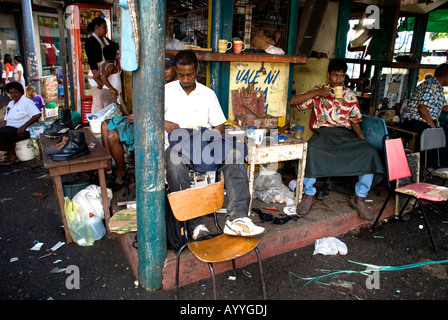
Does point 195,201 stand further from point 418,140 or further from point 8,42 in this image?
point 8,42

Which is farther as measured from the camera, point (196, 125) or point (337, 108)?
point (337, 108)

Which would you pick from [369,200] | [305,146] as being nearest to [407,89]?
[369,200]

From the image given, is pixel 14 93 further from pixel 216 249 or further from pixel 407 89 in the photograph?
pixel 407 89

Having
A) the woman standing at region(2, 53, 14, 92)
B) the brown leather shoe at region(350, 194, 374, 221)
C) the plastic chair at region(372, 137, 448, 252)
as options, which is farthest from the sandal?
the woman standing at region(2, 53, 14, 92)

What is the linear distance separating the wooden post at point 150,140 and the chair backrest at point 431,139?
333cm

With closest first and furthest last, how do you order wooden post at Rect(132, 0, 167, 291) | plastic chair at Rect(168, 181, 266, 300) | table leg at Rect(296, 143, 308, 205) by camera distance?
wooden post at Rect(132, 0, 167, 291), plastic chair at Rect(168, 181, 266, 300), table leg at Rect(296, 143, 308, 205)

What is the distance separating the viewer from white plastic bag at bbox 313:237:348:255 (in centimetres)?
336

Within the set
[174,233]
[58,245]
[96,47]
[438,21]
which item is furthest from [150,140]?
[438,21]

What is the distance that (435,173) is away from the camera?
4438 millimetres

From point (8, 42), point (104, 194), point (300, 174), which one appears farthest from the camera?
point (8, 42)

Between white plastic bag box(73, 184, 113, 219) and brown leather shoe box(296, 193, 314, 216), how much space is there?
2128 mm

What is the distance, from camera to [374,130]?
13.8 ft

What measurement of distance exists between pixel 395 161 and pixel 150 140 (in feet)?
9.03

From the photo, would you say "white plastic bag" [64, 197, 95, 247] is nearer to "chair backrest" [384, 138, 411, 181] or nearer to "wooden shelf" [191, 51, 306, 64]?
"wooden shelf" [191, 51, 306, 64]
